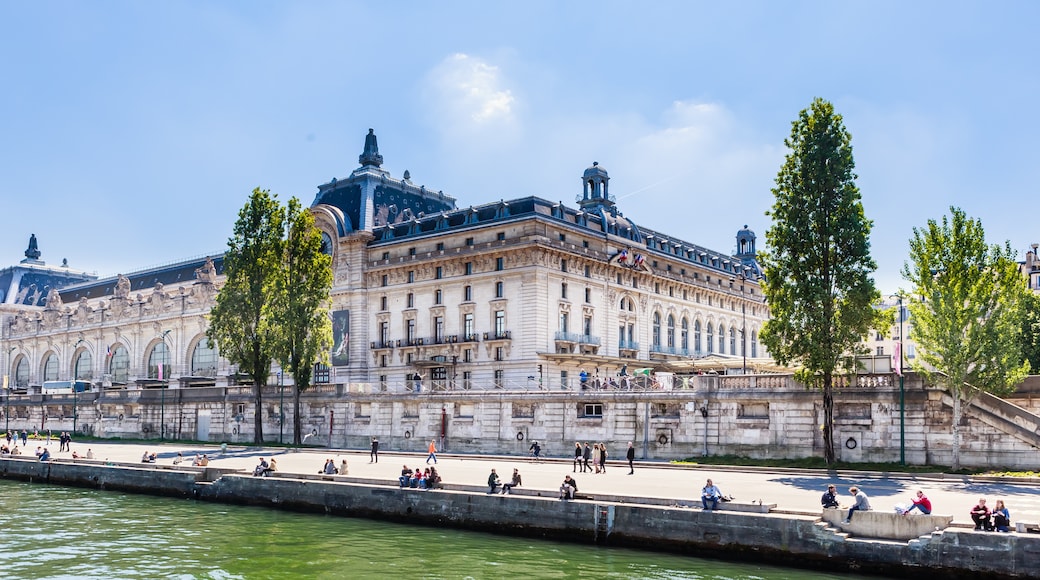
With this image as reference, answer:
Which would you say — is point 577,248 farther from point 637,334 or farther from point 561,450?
point 561,450

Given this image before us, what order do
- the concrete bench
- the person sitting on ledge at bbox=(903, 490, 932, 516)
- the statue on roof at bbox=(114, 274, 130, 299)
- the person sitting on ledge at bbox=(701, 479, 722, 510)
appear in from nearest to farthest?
the concrete bench < the person sitting on ledge at bbox=(903, 490, 932, 516) < the person sitting on ledge at bbox=(701, 479, 722, 510) < the statue on roof at bbox=(114, 274, 130, 299)

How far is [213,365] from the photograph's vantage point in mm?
102938

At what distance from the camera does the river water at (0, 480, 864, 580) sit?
1064 inches

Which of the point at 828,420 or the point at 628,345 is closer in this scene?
the point at 828,420

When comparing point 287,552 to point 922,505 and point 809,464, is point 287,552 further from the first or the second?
point 809,464

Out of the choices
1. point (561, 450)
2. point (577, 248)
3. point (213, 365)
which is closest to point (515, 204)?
point (577, 248)

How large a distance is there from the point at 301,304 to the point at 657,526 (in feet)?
135

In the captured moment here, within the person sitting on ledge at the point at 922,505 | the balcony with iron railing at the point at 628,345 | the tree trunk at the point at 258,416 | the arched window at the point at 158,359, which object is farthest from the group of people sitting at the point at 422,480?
the arched window at the point at 158,359

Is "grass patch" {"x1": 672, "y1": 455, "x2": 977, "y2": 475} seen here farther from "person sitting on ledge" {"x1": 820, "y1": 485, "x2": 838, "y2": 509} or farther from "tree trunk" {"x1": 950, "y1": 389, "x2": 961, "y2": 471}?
"person sitting on ledge" {"x1": 820, "y1": 485, "x2": 838, "y2": 509}

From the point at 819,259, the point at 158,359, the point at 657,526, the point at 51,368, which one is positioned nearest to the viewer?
the point at 657,526

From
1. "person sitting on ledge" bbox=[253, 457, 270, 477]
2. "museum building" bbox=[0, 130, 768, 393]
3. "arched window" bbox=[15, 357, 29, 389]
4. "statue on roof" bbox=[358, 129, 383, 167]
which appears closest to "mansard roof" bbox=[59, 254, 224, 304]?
"museum building" bbox=[0, 130, 768, 393]

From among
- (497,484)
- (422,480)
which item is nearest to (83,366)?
(422,480)

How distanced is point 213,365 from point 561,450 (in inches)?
2318

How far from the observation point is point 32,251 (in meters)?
151
